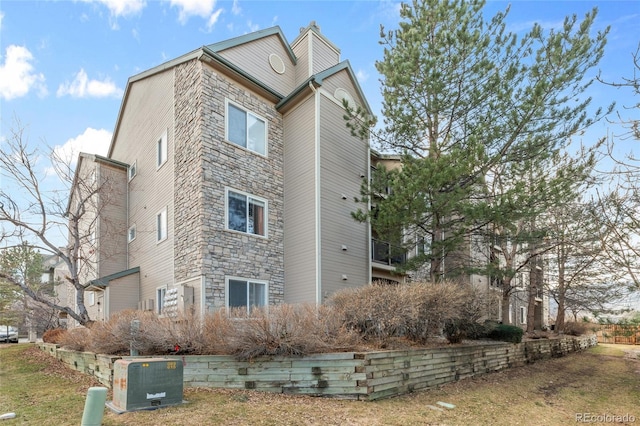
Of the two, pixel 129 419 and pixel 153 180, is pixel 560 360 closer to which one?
pixel 129 419

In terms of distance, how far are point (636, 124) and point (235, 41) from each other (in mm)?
11868

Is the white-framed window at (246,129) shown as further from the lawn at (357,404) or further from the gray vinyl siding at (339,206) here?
the lawn at (357,404)

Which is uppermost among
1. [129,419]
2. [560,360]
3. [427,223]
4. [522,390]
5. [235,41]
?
[235,41]

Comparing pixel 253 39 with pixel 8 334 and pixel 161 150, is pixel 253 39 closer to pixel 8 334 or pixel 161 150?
pixel 161 150

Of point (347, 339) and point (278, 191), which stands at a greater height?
point (278, 191)

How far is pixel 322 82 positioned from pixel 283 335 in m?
9.68

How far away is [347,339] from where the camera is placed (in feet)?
26.6

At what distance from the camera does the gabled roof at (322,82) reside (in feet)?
45.4

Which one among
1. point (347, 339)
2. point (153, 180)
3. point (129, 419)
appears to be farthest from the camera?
point (153, 180)

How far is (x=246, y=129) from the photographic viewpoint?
1377 cm

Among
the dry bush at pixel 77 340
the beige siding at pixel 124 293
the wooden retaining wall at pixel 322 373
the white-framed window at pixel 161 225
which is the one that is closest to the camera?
the wooden retaining wall at pixel 322 373

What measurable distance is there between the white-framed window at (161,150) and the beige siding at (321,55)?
641cm

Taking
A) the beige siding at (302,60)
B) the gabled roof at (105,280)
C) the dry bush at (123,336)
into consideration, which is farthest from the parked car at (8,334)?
the beige siding at (302,60)

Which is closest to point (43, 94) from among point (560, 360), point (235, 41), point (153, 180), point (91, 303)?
point (153, 180)
